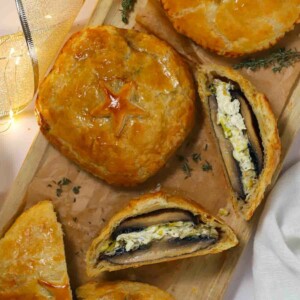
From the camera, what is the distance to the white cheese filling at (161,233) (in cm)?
403

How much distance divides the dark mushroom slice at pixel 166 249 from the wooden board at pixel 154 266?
0.80 ft

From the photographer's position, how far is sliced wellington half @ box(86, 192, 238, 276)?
4.02m

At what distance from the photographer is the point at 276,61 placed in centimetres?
414

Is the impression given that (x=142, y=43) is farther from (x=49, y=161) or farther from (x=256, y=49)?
(x=49, y=161)

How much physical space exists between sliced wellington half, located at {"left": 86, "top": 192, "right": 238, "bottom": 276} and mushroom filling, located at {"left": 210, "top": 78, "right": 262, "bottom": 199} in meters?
0.34

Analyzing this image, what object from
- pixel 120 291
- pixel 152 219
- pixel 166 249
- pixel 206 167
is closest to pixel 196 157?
pixel 206 167

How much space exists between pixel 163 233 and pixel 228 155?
2.09ft

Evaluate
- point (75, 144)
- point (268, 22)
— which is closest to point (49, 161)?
point (75, 144)

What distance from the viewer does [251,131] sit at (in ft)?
13.2

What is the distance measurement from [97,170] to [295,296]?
4.94 feet

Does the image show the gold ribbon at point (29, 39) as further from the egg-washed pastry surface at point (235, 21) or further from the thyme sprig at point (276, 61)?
the thyme sprig at point (276, 61)

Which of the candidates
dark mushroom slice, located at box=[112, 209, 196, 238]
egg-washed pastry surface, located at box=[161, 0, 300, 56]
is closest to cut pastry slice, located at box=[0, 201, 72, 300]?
dark mushroom slice, located at box=[112, 209, 196, 238]

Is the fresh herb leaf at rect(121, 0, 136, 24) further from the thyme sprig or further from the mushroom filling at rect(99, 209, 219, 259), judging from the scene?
the mushroom filling at rect(99, 209, 219, 259)

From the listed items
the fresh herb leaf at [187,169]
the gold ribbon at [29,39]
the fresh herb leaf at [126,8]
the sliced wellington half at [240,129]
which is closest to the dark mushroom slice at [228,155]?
the sliced wellington half at [240,129]
